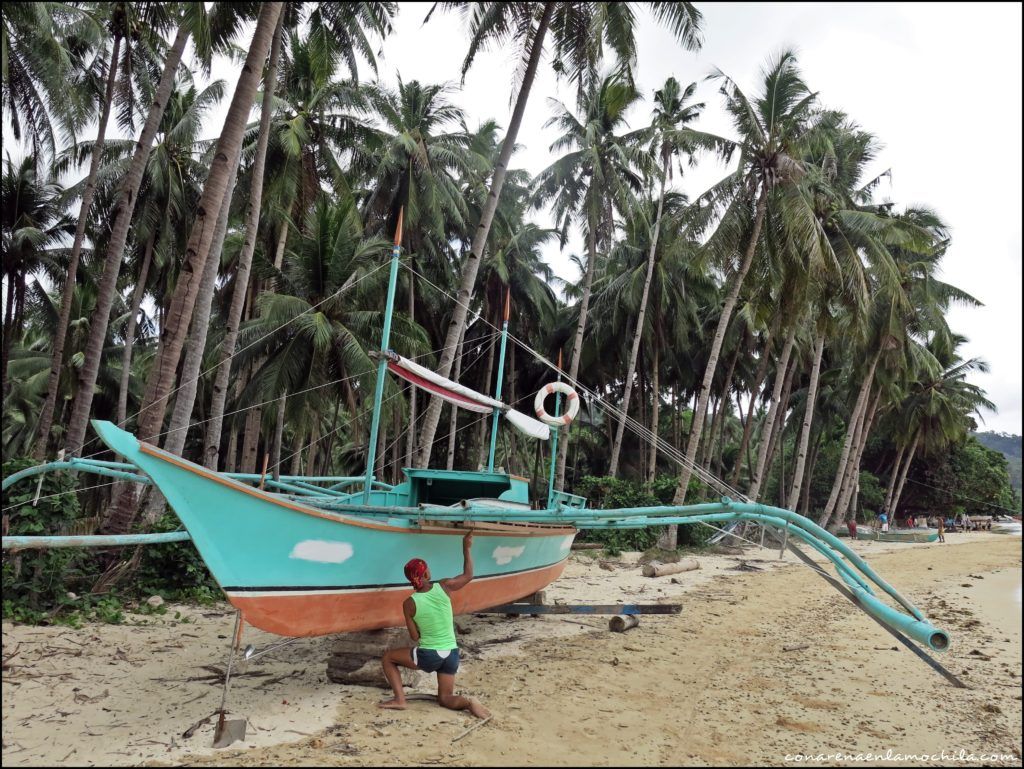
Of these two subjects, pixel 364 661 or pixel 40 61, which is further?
pixel 40 61

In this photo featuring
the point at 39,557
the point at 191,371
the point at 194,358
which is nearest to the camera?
the point at 39,557

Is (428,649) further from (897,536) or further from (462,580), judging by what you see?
(897,536)

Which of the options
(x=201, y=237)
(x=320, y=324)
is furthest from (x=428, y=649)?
(x=320, y=324)

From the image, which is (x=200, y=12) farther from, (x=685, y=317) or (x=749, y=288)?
(x=685, y=317)

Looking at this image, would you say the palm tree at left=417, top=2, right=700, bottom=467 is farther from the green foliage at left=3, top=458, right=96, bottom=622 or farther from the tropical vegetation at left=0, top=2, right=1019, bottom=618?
the green foliage at left=3, top=458, right=96, bottom=622

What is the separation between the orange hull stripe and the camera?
509 centimetres

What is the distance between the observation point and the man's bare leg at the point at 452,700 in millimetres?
4852

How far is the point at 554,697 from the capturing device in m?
5.49

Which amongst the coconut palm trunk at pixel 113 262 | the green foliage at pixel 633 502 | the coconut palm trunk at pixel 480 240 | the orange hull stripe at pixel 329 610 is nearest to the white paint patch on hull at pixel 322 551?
the orange hull stripe at pixel 329 610

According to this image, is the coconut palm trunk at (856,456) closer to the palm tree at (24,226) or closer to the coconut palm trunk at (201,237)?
the coconut palm trunk at (201,237)

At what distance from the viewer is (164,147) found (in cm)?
1636

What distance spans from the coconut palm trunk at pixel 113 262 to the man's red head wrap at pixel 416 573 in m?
7.46

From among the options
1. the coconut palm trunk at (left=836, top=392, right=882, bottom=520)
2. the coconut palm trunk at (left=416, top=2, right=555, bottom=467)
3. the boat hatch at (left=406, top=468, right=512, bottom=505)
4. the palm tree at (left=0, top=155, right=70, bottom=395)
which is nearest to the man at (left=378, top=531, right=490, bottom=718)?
the boat hatch at (left=406, top=468, right=512, bottom=505)

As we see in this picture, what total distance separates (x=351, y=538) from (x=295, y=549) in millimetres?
492
